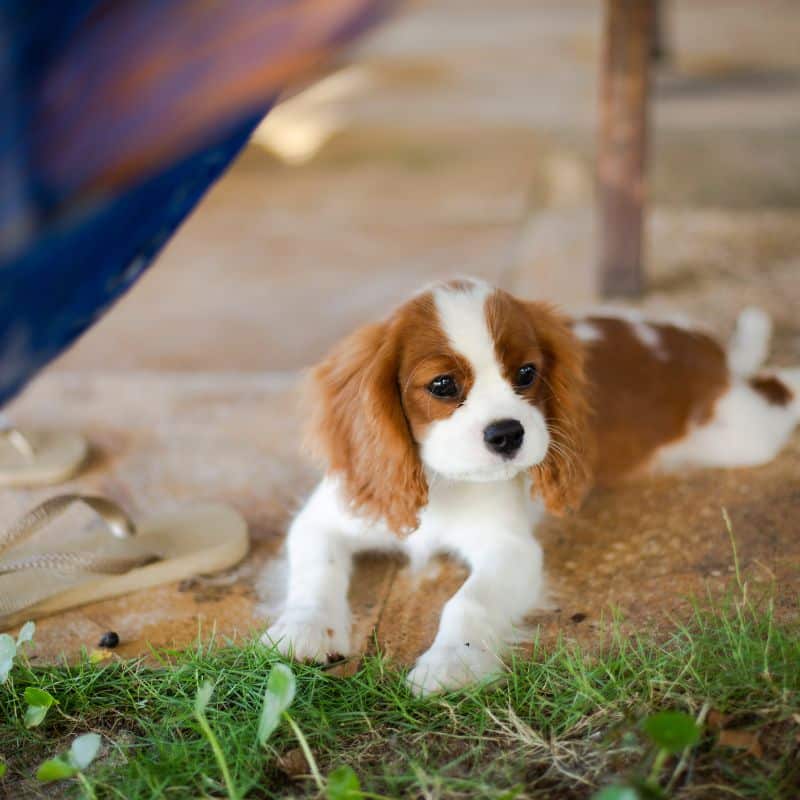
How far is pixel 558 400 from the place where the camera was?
102 inches

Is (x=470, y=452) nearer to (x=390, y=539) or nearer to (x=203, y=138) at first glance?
(x=390, y=539)

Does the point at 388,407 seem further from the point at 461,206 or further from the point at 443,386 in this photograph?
the point at 461,206

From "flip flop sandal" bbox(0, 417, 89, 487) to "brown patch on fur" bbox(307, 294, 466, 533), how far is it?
1142mm

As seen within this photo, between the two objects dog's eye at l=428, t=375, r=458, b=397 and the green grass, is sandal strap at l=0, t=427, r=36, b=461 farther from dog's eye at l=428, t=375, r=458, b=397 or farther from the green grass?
dog's eye at l=428, t=375, r=458, b=397

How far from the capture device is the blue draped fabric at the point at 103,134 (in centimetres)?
192

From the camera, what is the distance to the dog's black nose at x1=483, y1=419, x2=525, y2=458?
2287 millimetres

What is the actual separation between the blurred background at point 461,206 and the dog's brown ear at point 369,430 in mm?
1744

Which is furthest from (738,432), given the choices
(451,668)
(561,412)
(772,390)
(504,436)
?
(451,668)

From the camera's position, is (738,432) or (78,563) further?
(738,432)

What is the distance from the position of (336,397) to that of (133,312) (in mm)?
2691

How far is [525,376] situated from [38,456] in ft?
5.67

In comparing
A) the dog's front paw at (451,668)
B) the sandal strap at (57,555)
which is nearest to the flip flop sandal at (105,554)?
the sandal strap at (57,555)

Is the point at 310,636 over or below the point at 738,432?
over

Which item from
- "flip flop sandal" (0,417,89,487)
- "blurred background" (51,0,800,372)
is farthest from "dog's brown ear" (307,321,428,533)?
"blurred background" (51,0,800,372)
